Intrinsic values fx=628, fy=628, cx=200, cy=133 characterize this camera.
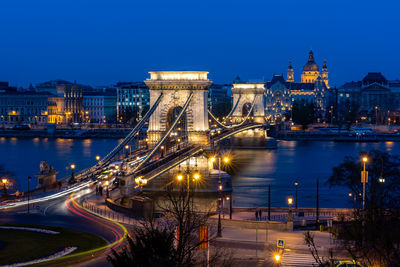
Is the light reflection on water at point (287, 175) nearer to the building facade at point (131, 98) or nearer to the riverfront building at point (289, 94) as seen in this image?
the building facade at point (131, 98)

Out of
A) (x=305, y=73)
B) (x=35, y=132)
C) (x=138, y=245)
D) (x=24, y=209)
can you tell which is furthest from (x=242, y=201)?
(x=305, y=73)

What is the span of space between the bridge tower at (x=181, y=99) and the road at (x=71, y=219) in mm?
13705

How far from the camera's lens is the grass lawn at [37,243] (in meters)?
17.8

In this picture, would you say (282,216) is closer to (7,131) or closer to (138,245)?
(138,245)

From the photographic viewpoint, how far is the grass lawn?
17781 millimetres

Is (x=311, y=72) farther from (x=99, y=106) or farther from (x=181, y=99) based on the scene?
(x=181, y=99)

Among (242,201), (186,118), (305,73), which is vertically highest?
(305,73)

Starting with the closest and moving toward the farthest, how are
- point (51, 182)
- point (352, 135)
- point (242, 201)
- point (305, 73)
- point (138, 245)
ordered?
point (138, 245), point (51, 182), point (242, 201), point (352, 135), point (305, 73)

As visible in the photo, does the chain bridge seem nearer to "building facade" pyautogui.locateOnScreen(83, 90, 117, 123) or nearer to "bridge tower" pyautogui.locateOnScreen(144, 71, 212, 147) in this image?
"bridge tower" pyautogui.locateOnScreen(144, 71, 212, 147)

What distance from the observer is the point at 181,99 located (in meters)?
41.2

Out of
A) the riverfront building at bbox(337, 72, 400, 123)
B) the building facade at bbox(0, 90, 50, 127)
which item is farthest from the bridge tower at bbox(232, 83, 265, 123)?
the building facade at bbox(0, 90, 50, 127)

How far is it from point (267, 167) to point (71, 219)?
31.2 m

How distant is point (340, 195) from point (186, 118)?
1136 centimetres

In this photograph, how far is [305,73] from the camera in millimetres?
183125
